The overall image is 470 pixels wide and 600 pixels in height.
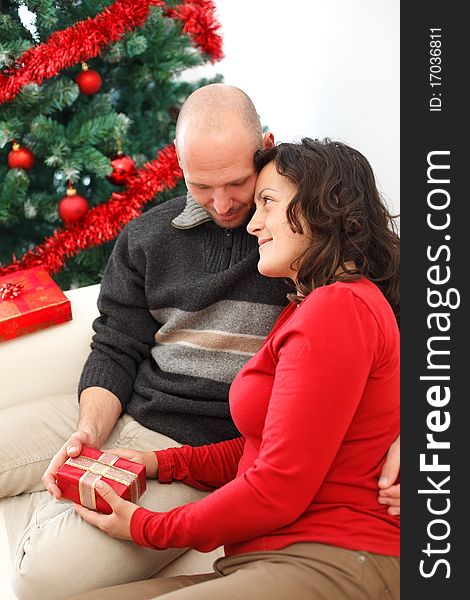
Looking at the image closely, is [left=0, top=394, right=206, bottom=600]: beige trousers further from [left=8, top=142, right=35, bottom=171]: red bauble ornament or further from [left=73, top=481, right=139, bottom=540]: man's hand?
[left=8, top=142, right=35, bottom=171]: red bauble ornament

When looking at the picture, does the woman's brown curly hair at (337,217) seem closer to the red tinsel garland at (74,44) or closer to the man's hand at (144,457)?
the man's hand at (144,457)

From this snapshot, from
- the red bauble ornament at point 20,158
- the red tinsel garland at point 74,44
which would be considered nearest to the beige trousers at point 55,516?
the red bauble ornament at point 20,158

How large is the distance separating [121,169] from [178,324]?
2.12ft

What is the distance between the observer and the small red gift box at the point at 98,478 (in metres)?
1.30

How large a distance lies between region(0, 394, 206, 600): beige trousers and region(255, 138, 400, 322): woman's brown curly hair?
0.52 metres

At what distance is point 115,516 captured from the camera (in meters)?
1.27

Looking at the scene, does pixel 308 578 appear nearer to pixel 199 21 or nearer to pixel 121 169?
pixel 121 169

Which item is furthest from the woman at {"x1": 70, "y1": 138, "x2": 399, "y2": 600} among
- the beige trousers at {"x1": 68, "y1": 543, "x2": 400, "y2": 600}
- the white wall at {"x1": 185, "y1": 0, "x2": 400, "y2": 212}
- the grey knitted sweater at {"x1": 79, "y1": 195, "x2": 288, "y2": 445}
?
the white wall at {"x1": 185, "y1": 0, "x2": 400, "y2": 212}

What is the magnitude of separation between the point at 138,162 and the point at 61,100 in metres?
0.28

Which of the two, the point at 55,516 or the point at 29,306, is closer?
the point at 55,516

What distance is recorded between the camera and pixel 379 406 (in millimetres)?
1138

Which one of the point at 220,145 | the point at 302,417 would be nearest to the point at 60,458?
the point at 302,417

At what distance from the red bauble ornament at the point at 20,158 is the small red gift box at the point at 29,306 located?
1.15 ft

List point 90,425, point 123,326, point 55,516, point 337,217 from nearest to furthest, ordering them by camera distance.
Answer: point 337,217 < point 55,516 < point 90,425 < point 123,326
